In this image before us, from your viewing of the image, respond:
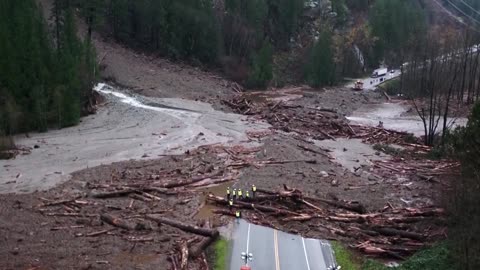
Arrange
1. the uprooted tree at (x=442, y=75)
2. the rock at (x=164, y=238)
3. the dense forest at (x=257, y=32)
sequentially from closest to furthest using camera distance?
the rock at (x=164, y=238)
the uprooted tree at (x=442, y=75)
the dense forest at (x=257, y=32)

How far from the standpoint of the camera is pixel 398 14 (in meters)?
124

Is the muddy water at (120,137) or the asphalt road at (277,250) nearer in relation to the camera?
the asphalt road at (277,250)

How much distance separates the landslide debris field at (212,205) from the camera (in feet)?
82.8

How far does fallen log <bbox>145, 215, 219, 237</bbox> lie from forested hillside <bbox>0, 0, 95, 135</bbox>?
25927 millimetres

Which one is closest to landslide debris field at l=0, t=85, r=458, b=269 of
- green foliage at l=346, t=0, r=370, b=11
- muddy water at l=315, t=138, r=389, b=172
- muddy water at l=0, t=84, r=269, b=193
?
muddy water at l=315, t=138, r=389, b=172

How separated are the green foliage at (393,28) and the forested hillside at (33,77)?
81.2 metres

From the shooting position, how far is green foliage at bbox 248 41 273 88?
307 ft

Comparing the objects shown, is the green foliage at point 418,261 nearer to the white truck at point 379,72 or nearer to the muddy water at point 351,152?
the muddy water at point 351,152

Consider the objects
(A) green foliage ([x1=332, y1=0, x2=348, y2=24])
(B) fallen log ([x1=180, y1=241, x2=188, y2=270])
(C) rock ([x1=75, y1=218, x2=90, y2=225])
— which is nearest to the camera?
(B) fallen log ([x1=180, y1=241, x2=188, y2=270])

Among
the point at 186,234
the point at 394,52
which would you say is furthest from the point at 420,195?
the point at 394,52

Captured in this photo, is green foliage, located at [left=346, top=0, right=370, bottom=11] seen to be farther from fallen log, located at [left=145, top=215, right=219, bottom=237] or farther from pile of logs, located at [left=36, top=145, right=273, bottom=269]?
fallen log, located at [left=145, top=215, right=219, bottom=237]

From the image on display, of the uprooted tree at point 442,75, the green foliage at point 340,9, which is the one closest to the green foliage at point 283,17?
the green foliage at point 340,9

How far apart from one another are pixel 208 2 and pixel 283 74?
71.3ft

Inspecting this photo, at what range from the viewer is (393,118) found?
73.6 m
